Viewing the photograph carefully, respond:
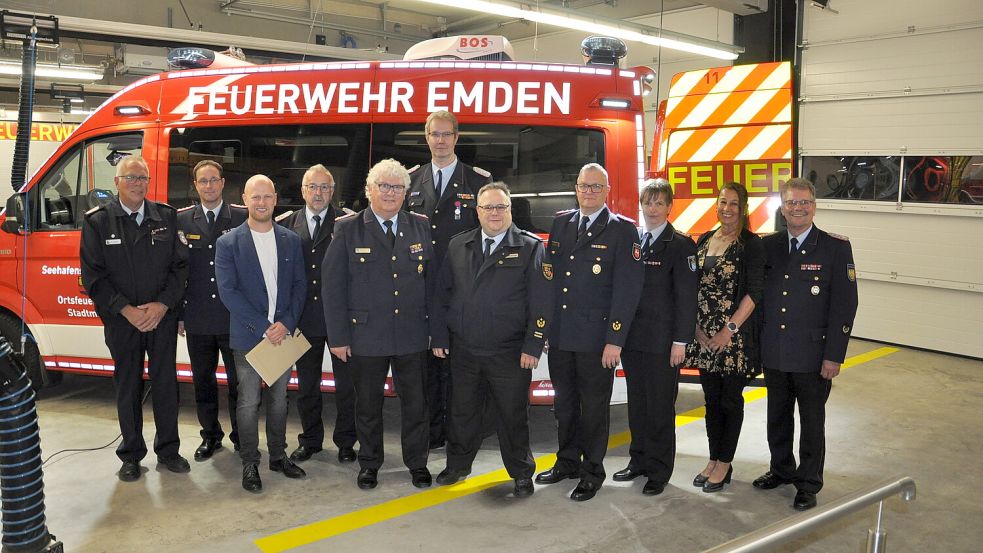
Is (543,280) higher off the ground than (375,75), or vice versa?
(375,75)

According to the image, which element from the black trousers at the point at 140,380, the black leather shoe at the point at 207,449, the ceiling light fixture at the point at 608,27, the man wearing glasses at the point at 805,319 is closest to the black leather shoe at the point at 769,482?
the man wearing glasses at the point at 805,319

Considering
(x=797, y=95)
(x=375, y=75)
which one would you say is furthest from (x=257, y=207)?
(x=797, y=95)

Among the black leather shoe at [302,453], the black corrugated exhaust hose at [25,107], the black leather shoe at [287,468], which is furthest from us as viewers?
the black leather shoe at [302,453]

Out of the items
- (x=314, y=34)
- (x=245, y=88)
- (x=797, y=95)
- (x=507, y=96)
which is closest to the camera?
(x=507, y=96)

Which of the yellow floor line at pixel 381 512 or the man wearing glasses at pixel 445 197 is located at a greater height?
the man wearing glasses at pixel 445 197

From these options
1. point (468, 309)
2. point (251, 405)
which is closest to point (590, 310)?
point (468, 309)

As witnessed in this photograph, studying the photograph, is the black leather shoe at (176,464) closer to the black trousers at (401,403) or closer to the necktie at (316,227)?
the black trousers at (401,403)

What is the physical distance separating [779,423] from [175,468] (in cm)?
331

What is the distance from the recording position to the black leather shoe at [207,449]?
449cm

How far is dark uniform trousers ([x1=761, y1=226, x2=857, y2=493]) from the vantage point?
3.81 meters

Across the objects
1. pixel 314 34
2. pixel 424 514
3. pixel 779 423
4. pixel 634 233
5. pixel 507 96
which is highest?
pixel 314 34

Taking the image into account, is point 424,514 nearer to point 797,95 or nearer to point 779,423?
point 779,423

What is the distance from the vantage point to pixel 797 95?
905 centimetres

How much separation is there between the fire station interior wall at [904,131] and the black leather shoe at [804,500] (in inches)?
191
